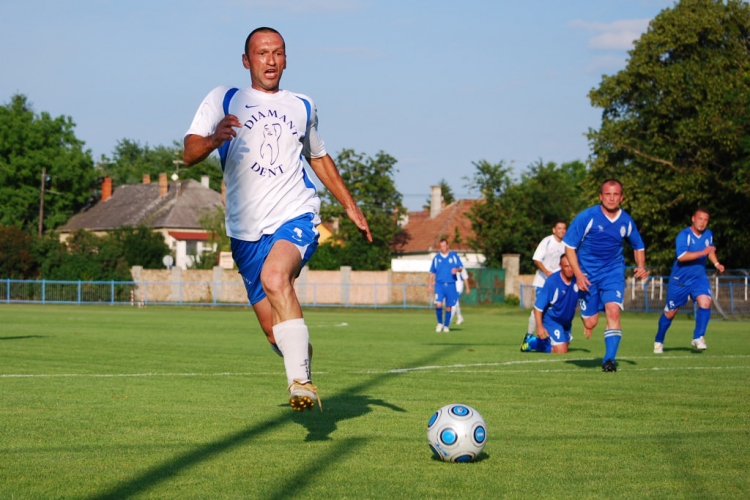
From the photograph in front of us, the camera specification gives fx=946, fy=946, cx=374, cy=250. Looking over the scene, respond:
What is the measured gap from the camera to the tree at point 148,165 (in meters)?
105

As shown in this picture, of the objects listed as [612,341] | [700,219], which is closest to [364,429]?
[612,341]

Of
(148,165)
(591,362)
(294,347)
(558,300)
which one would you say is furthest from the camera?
(148,165)

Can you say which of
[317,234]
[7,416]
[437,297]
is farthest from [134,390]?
[437,297]

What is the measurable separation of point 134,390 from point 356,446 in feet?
11.6

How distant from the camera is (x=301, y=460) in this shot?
16.8 ft

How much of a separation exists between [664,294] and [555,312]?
2383 centimetres

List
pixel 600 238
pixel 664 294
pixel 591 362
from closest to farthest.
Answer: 1. pixel 600 238
2. pixel 591 362
3. pixel 664 294

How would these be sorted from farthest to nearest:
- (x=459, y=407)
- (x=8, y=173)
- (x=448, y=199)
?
(x=448, y=199), (x=8, y=173), (x=459, y=407)

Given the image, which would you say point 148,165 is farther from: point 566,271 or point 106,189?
point 566,271

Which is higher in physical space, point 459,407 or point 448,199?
point 448,199

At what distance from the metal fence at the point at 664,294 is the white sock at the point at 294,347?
26.2m

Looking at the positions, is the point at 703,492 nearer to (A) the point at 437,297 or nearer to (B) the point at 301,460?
(B) the point at 301,460

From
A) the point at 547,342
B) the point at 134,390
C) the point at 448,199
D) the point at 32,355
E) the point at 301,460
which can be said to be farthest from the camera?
the point at 448,199

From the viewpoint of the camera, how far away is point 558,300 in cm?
1493
